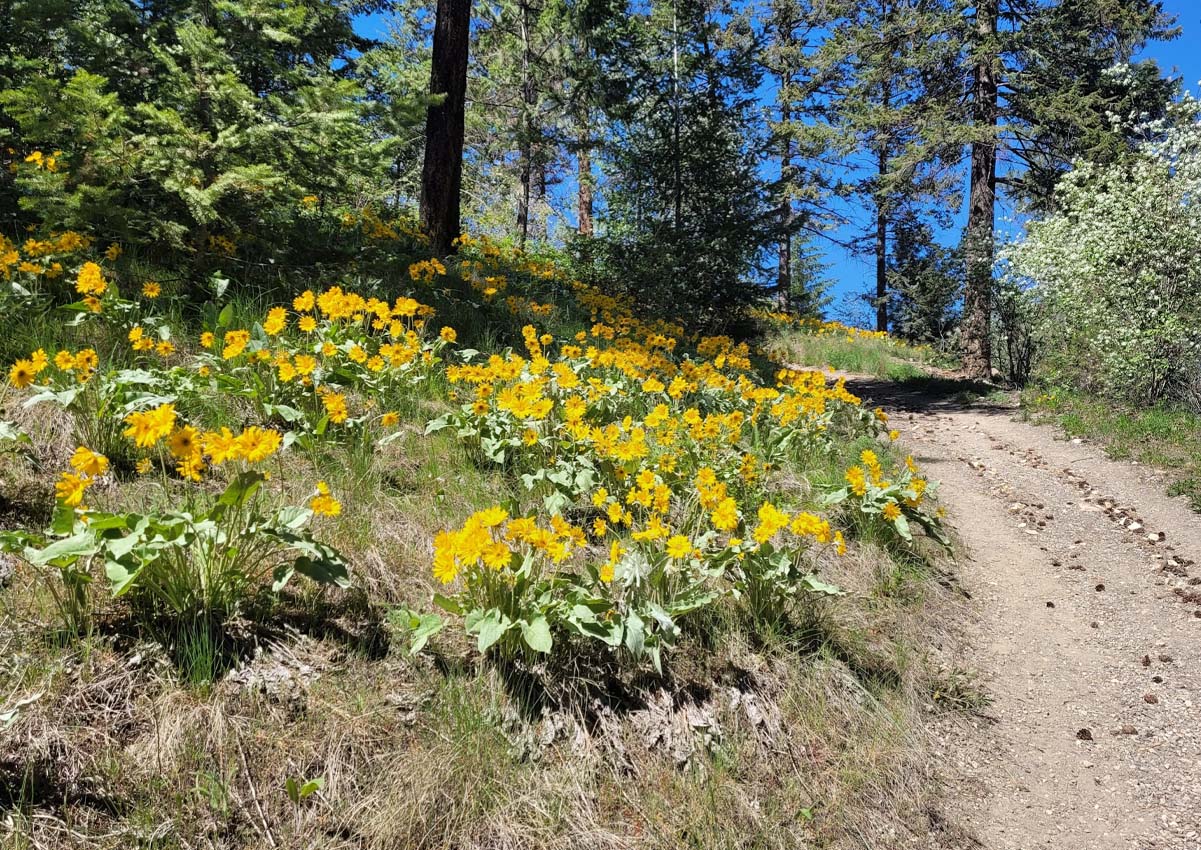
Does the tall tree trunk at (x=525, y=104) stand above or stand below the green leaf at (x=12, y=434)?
above

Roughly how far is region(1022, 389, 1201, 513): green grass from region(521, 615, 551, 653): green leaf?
686 centimetres

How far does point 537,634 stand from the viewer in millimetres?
2389

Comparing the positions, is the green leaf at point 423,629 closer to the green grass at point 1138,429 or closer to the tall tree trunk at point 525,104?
the green grass at point 1138,429

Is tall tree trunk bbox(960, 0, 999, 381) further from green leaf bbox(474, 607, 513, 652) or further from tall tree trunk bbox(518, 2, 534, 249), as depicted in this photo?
green leaf bbox(474, 607, 513, 652)

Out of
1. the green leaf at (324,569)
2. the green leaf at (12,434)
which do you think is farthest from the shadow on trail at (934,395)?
the green leaf at (12,434)

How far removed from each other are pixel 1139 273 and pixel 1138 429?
2731mm

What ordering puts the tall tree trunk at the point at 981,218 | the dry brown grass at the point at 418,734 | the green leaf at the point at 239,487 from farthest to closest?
the tall tree trunk at the point at 981,218 < the green leaf at the point at 239,487 < the dry brown grass at the point at 418,734

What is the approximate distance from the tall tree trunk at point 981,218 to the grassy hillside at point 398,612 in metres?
10.2

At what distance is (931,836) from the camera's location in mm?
2619

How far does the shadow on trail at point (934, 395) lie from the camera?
10.5 metres

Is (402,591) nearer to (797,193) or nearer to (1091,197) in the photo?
(1091,197)

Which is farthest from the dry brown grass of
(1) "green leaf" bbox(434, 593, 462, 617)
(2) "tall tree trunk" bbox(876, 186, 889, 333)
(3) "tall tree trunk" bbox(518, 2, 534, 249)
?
(2) "tall tree trunk" bbox(876, 186, 889, 333)

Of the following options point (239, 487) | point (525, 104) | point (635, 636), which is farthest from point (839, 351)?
point (239, 487)

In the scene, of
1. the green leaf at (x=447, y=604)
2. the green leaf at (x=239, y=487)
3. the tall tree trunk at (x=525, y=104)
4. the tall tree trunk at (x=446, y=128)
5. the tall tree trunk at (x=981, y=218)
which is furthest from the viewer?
the tall tree trunk at (x=525, y=104)
